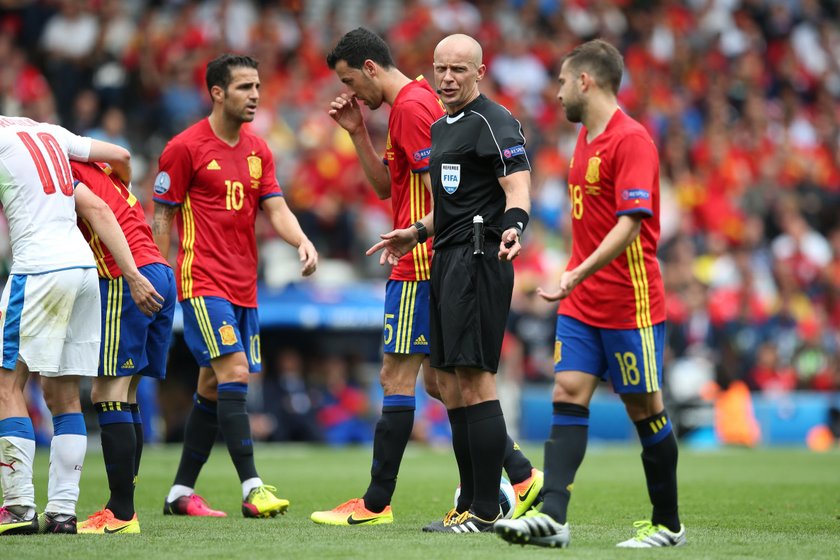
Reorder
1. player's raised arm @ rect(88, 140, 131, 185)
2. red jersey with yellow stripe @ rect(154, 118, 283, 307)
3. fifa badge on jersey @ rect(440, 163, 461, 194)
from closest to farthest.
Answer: fifa badge on jersey @ rect(440, 163, 461, 194), player's raised arm @ rect(88, 140, 131, 185), red jersey with yellow stripe @ rect(154, 118, 283, 307)

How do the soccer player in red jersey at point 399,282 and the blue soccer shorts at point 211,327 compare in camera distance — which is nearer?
the soccer player in red jersey at point 399,282

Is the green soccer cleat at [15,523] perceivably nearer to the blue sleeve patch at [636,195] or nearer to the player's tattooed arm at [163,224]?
the player's tattooed arm at [163,224]

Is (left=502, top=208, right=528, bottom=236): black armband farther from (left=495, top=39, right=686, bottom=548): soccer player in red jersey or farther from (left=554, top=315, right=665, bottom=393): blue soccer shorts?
(left=554, top=315, right=665, bottom=393): blue soccer shorts

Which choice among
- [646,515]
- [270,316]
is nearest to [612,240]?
[646,515]

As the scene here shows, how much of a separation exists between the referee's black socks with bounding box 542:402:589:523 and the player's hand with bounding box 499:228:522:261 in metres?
0.76

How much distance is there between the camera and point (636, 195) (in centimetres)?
579

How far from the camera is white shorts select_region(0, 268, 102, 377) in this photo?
6457mm

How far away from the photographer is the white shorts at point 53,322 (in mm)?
6457

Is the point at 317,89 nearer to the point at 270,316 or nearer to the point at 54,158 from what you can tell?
the point at 270,316

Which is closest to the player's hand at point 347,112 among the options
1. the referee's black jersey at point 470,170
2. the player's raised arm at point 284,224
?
the player's raised arm at point 284,224

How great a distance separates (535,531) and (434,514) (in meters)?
2.32

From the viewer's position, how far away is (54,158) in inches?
263

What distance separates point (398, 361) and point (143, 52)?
12.4 metres

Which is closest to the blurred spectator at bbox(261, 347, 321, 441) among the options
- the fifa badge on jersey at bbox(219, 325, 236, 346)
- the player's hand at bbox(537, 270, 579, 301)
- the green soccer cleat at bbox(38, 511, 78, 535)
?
the fifa badge on jersey at bbox(219, 325, 236, 346)
